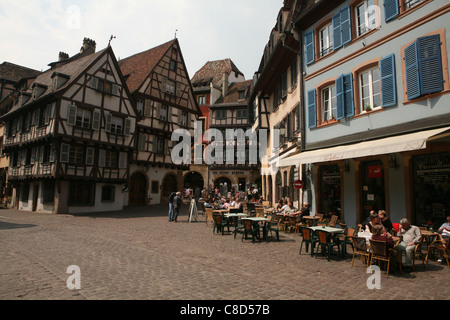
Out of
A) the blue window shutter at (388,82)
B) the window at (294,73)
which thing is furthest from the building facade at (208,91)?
the blue window shutter at (388,82)

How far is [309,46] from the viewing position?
44.4ft

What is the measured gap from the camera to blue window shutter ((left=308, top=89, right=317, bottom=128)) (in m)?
13.0

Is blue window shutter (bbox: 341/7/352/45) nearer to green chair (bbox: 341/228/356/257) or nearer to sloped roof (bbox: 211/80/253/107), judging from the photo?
green chair (bbox: 341/228/356/257)

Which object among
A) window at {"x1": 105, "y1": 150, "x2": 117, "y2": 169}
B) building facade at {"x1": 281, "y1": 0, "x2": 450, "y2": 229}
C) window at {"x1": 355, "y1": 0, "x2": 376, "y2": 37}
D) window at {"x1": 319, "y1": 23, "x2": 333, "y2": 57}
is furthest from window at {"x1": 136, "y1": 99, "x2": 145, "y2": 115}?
window at {"x1": 355, "y1": 0, "x2": 376, "y2": 37}

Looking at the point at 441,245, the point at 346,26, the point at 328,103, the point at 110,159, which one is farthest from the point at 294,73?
the point at 110,159

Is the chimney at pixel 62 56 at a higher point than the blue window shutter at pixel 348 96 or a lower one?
higher

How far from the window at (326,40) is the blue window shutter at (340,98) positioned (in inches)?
70.9

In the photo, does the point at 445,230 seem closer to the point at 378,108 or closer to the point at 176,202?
the point at 378,108

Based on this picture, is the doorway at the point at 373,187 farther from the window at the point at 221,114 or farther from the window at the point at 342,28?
the window at the point at 221,114

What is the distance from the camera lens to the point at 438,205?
28.4ft

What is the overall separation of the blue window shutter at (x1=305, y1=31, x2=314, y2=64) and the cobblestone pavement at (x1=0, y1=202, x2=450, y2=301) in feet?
27.7

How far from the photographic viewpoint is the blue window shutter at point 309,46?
13.4 meters

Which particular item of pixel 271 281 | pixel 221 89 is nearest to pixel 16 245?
pixel 271 281

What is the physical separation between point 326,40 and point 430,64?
5.10m
